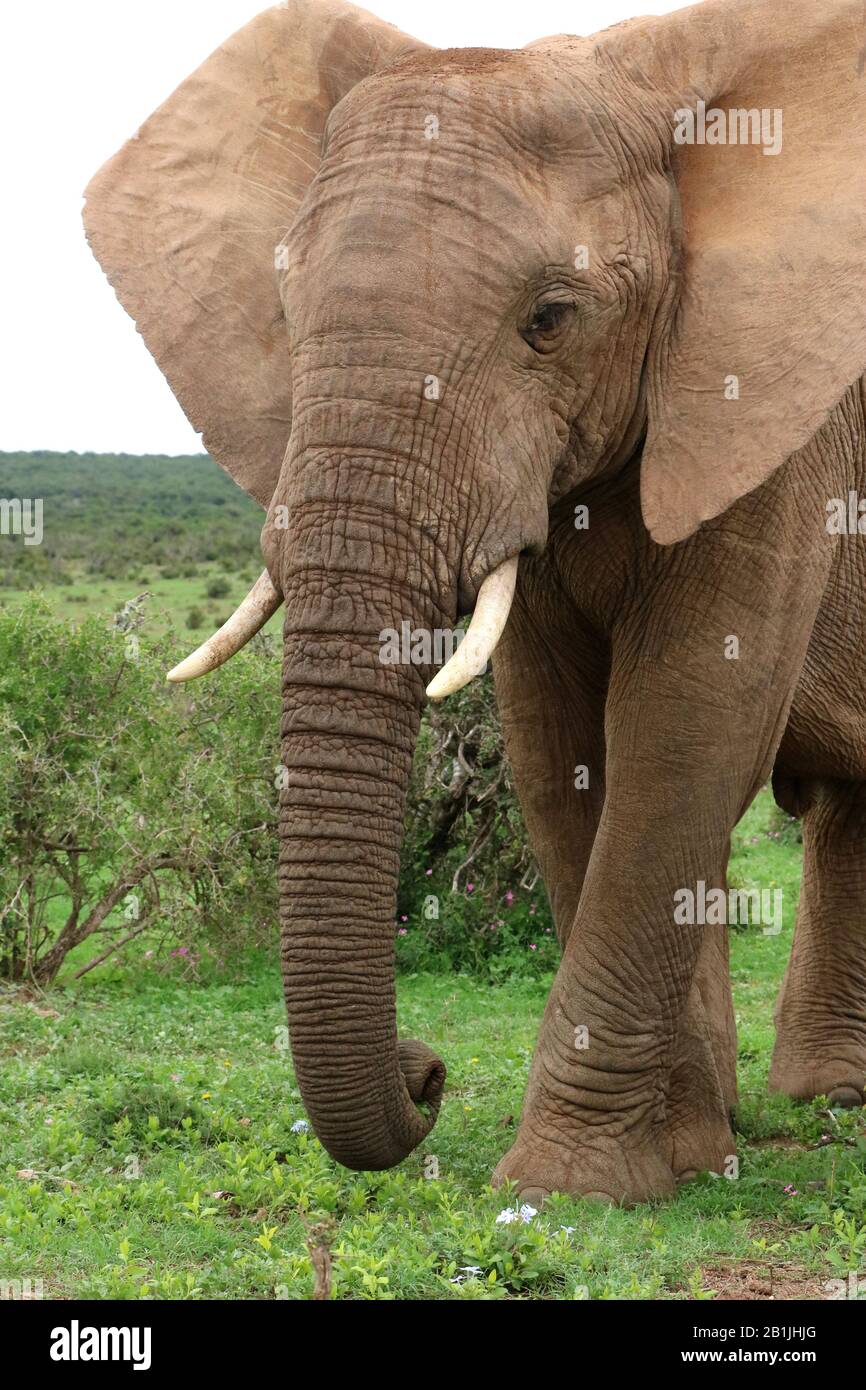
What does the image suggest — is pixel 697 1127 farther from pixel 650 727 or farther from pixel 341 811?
pixel 341 811

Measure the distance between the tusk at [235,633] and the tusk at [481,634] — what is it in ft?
2.22

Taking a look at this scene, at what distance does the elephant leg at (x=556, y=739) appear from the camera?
6.36 m

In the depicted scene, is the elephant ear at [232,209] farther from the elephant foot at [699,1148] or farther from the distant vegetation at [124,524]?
the distant vegetation at [124,524]

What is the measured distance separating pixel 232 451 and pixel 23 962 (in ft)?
17.7

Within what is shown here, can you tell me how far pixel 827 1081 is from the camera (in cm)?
762

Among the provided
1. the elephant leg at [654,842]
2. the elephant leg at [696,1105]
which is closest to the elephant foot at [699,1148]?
the elephant leg at [696,1105]

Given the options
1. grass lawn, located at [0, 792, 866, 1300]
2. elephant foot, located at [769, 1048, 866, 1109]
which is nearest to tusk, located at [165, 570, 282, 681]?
grass lawn, located at [0, 792, 866, 1300]

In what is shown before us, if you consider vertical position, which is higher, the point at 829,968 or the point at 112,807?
the point at 112,807

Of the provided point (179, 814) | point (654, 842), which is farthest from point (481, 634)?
point (179, 814)

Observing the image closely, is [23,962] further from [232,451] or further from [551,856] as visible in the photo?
[232,451]

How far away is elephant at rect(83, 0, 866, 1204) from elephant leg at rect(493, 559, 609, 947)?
2cm

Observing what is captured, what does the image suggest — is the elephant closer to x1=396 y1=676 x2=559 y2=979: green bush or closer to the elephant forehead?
the elephant forehead

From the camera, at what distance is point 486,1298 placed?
177 inches

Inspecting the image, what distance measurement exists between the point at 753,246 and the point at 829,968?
12.1ft
